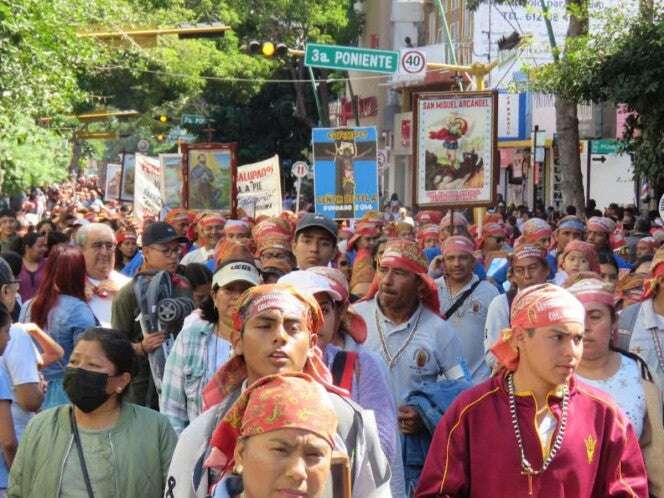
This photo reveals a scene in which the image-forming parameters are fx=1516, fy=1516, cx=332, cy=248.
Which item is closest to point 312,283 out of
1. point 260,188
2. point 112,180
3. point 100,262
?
point 100,262

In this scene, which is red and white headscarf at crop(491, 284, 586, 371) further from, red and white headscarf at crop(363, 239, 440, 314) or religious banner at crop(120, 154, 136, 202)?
religious banner at crop(120, 154, 136, 202)

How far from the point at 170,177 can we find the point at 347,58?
14.4 ft

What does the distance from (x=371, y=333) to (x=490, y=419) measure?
6.94ft

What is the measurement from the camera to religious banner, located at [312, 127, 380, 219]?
747 inches

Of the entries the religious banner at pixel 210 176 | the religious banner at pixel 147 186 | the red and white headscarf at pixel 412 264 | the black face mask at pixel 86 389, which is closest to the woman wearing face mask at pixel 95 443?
the black face mask at pixel 86 389

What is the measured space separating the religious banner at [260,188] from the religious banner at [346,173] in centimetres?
372

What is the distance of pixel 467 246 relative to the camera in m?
10.8

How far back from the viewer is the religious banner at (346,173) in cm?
1897

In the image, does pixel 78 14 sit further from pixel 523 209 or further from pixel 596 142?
pixel 596 142

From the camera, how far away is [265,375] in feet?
16.7

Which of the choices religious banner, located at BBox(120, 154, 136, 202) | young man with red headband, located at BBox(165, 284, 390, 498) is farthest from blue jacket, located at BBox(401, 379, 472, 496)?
religious banner, located at BBox(120, 154, 136, 202)

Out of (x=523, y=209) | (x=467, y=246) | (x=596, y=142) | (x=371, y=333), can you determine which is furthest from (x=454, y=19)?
(x=371, y=333)

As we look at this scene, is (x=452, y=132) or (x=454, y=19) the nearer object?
(x=452, y=132)

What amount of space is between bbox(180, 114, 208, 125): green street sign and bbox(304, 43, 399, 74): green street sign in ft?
101
